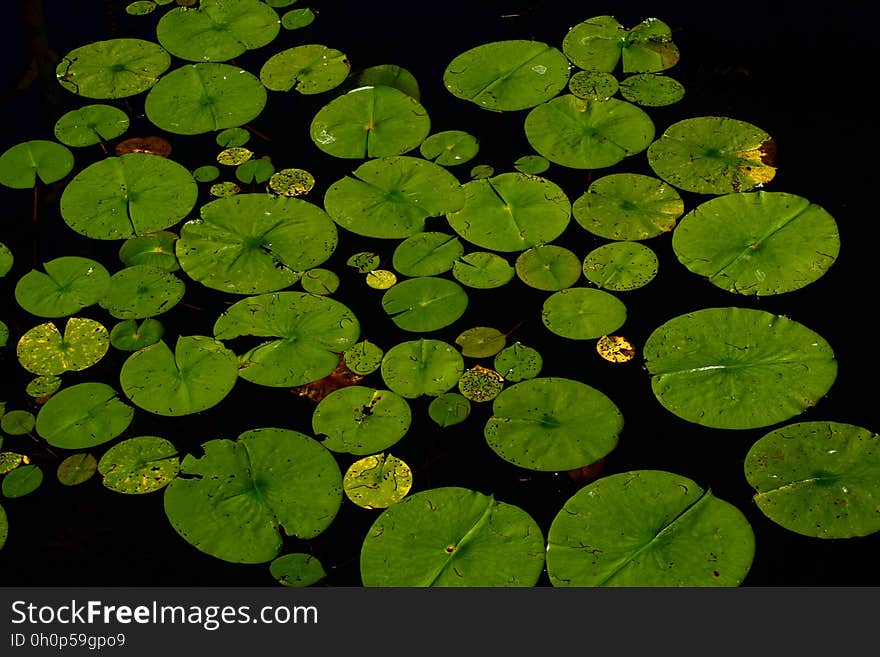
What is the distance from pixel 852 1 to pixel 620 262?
1323 mm

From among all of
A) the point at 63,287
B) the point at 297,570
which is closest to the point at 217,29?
the point at 63,287

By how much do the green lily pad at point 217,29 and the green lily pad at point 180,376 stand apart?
1070mm

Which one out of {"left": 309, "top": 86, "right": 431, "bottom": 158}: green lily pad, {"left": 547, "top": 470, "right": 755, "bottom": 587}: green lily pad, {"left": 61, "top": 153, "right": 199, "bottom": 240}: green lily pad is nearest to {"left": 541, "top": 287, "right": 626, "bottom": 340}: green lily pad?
{"left": 547, "top": 470, "right": 755, "bottom": 587}: green lily pad

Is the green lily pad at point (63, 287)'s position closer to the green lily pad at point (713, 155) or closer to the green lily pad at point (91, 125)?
the green lily pad at point (91, 125)

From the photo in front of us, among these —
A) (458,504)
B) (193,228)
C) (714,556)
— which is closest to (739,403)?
(714,556)

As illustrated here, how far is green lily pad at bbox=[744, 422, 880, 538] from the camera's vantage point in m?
1.71

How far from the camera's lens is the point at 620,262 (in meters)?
2.11

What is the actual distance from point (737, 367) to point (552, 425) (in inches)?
16.3

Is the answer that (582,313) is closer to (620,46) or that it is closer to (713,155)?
(713,155)

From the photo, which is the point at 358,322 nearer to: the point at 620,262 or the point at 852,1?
the point at 620,262

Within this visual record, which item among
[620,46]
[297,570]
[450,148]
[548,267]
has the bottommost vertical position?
[297,570]

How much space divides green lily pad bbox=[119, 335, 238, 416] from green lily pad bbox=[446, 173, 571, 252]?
2.08ft

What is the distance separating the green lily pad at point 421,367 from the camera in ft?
6.29

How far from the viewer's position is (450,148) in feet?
7.85
